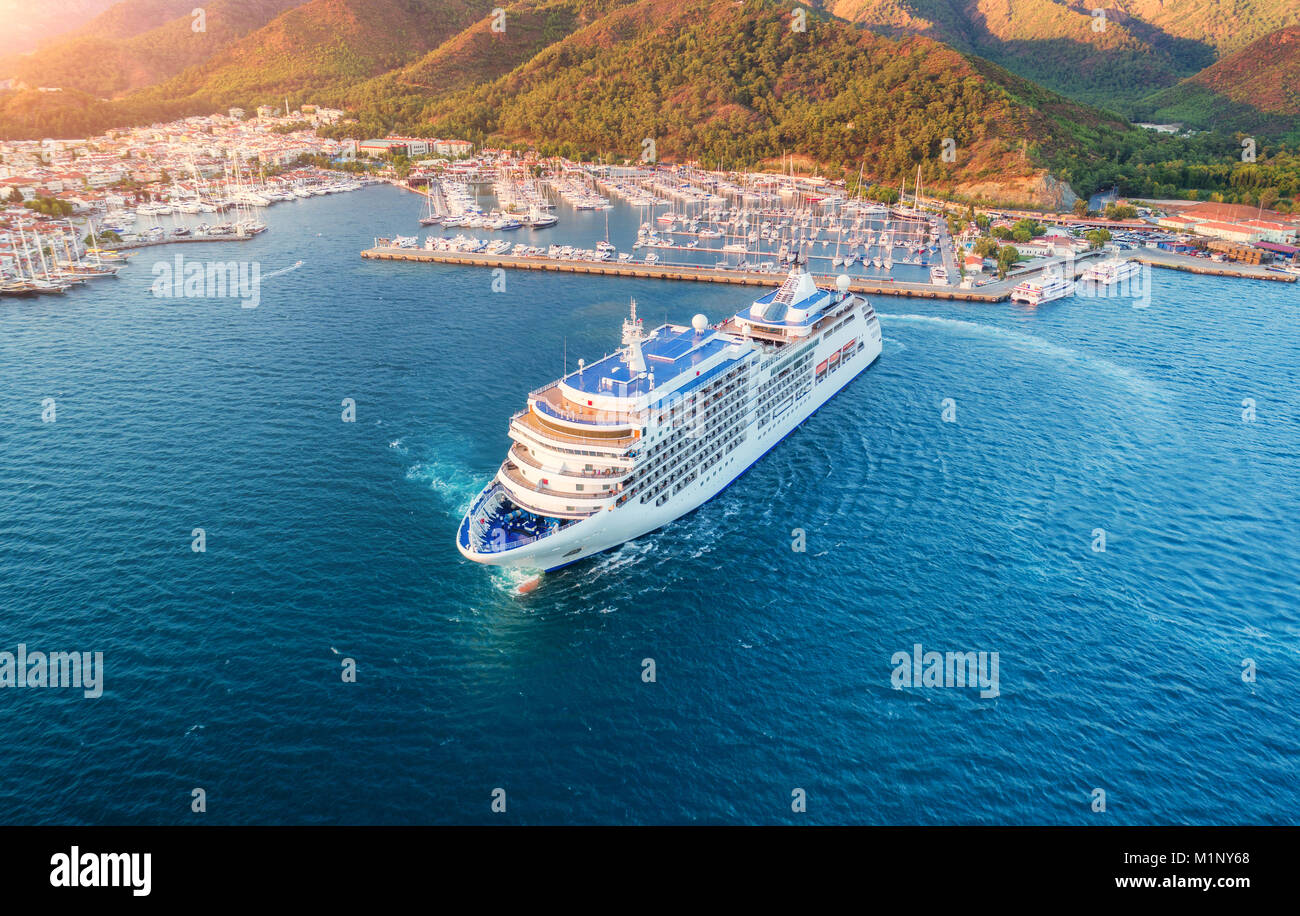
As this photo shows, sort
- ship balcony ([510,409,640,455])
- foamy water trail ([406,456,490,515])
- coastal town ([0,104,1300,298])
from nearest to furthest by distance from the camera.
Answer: ship balcony ([510,409,640,455]), foamy water trail ([406,456,490,515]), coastal town ([0,104,1300,298])

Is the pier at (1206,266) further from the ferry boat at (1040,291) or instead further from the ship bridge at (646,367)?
the ship bridge at (646,367)

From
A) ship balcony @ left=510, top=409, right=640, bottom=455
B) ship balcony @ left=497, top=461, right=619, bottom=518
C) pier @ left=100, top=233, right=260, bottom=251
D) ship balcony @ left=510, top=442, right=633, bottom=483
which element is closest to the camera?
ship balcony @ left=497, top=461, right=619, bottom=518

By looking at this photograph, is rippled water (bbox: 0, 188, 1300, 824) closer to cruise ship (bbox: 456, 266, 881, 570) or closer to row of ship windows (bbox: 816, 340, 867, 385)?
cruise ship (bbox: 456, 266, 881, 570)

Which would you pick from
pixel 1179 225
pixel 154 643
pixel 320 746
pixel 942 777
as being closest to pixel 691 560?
pixel 942 777

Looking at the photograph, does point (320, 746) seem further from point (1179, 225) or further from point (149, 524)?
point (1179, 225)

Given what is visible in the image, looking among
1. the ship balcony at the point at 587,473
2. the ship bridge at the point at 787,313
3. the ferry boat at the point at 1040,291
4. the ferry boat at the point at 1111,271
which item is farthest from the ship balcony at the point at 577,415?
the ferry boat at the point at 1111,271

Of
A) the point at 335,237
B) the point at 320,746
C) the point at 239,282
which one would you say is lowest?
the point at 320,746

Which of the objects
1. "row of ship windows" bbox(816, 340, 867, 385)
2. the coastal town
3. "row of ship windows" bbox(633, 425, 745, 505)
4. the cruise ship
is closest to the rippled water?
the cruise ship
